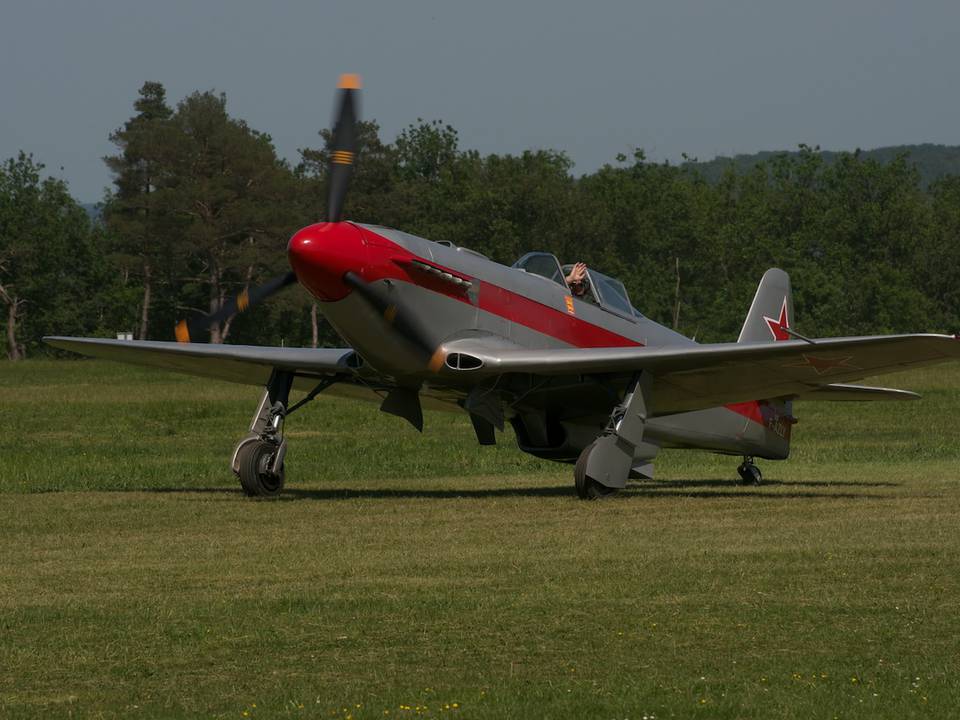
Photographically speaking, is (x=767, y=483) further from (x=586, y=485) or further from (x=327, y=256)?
(x=327, y=256)

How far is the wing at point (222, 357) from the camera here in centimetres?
1678

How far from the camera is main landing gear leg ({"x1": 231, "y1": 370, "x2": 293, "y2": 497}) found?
16.0 meters

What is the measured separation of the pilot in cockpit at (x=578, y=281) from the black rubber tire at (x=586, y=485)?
6.94ft

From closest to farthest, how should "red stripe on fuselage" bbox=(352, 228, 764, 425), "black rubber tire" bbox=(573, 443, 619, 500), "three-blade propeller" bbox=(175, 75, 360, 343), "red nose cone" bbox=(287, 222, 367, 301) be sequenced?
"red nose cone" bbox=(287, 222, 367, 301), "red stripe on fuselage" bbox=(352, 228, 764, 425), "three-blade propeller" bbox=(175, 75, 360, 343), "black rubber tire" bbox=(573, 443, 619, 500)

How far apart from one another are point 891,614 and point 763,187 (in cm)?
11044

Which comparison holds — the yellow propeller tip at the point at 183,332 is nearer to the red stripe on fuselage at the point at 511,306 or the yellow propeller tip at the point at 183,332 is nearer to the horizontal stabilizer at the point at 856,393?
the red stripe on fuselage at the point at 511,306

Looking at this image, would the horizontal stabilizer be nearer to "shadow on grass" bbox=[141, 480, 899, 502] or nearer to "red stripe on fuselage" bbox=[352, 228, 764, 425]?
"shadow on grass" bbox=[141, 480, 899, 502]

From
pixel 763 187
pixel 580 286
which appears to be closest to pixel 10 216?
pixel 763 187

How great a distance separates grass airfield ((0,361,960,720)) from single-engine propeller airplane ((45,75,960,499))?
81 cm

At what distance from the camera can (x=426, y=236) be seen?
95.2m

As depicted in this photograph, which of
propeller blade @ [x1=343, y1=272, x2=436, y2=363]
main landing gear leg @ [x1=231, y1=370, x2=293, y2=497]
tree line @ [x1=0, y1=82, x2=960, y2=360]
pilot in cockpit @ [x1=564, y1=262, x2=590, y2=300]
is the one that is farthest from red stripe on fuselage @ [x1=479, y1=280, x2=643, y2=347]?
tree line @ [x1=0, y1=82, x2=960, y2=360]

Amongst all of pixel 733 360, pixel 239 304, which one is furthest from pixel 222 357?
pixel 733 360

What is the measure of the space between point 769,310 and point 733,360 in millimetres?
4790

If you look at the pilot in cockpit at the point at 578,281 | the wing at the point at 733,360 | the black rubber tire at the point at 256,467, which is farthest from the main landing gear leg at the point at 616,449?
the black rubber tire at the point at 256,467
